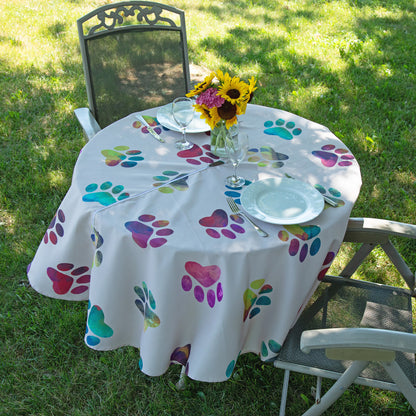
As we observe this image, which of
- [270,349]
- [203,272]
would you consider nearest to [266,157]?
[203,272]

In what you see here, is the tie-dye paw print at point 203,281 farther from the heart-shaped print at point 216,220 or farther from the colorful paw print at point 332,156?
the colorful paw print at point 332,156

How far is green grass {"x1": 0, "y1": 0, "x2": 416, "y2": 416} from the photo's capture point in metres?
2.07

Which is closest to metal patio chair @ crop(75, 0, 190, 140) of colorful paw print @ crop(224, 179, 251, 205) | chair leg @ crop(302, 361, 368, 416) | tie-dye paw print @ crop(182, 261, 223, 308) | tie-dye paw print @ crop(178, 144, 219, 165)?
tie-dye paw print @ crop(178, 144, 219, 165)

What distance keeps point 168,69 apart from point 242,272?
184 cm

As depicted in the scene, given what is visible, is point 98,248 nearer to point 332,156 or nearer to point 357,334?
point 357,334

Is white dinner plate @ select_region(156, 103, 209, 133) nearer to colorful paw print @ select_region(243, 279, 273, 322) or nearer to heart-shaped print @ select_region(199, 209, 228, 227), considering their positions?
heart-shaped print @ select_region(199, 209, 228, 227)

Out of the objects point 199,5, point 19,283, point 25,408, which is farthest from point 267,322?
point 199,5

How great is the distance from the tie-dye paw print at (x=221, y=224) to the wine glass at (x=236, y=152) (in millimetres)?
190

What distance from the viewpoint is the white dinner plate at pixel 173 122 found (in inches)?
84.0

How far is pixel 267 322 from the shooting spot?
167cm

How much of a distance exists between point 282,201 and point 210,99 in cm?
47

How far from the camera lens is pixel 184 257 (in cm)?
149

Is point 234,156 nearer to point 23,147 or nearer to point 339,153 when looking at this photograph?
point 339,153

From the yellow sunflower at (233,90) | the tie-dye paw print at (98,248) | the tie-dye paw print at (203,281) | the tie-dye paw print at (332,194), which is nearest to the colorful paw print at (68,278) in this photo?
the tie-dye paw print at (98,248)
